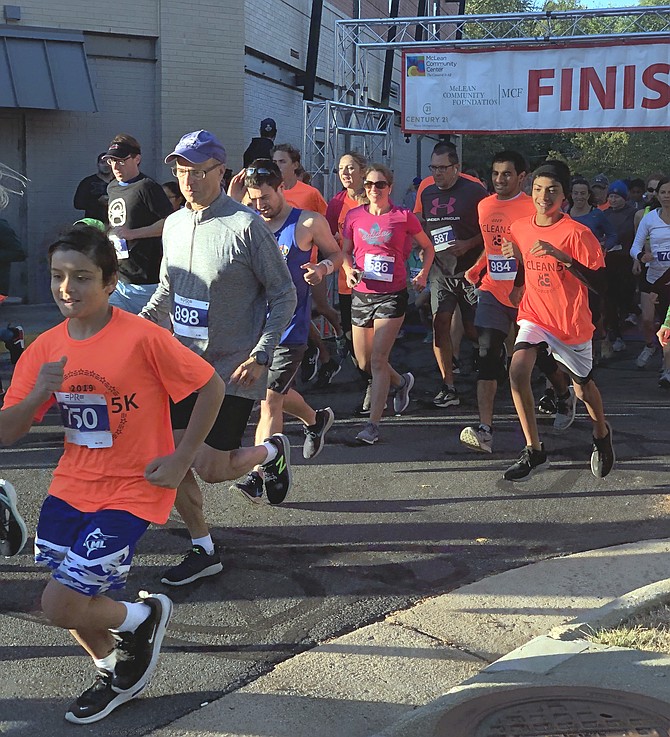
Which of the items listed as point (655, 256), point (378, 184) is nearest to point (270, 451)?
point (378, 184)

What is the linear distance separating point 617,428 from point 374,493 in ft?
9.05

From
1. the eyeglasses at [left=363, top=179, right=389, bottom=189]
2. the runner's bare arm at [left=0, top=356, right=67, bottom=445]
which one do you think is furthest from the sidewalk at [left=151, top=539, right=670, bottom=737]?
the eyeglasses at [left=363, top=179, right=389, bottom=189]

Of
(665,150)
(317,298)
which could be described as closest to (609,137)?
(665,150)

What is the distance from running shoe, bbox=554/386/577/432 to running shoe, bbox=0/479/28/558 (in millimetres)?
5237

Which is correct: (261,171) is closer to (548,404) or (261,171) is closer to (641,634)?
(641,634)

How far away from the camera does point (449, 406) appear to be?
9.59 m

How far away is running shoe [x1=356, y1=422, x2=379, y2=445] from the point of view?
8109 mm

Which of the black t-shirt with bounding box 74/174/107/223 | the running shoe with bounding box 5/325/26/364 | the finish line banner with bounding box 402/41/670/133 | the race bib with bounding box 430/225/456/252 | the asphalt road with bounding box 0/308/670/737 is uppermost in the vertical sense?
the finish line banner with bounding box 402/41/670/133

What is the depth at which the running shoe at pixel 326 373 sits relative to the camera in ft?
34.7

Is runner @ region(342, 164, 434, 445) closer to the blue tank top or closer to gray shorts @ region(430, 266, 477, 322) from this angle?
gray shorts @ region(430, 266, 477, 322)

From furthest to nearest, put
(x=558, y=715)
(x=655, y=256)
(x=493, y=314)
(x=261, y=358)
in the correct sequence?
1. (x=655, y=256)
2. (x=493, y=314)
3. (x=261, y=358)
4. (x=558, y=715)

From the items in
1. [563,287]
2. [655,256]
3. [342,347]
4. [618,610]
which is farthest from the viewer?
Answer: [342,347]

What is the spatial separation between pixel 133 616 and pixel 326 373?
685 centimetres

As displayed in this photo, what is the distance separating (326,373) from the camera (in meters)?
10.6
